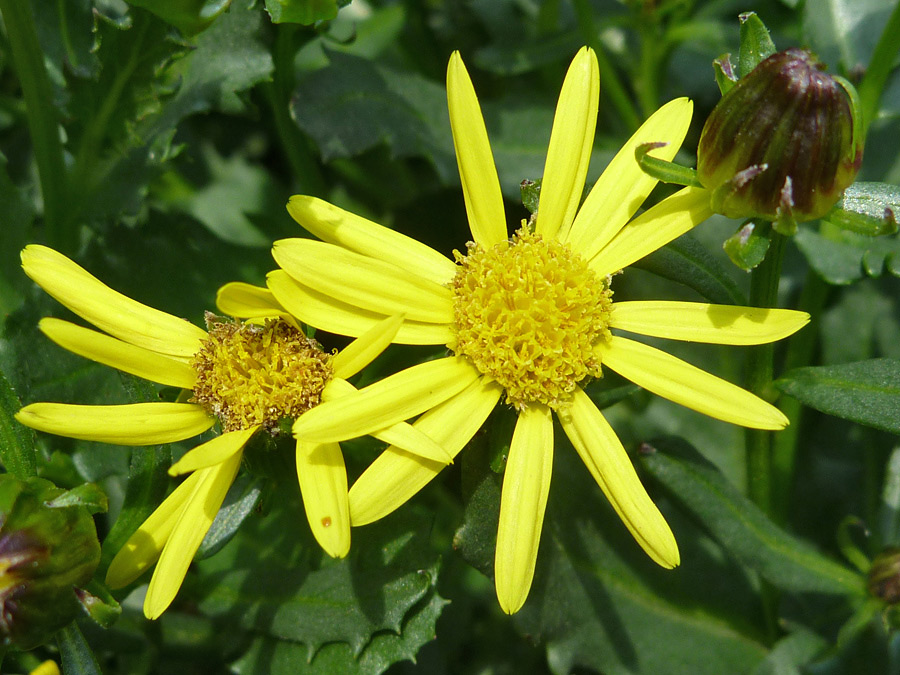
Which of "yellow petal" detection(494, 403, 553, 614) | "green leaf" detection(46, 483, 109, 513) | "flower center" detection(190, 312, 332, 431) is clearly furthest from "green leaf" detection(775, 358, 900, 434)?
"green leaf" detection(46, 483, 109, 513)

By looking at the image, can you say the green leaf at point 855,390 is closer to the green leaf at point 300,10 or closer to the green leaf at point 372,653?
the green leaf at point 372,653

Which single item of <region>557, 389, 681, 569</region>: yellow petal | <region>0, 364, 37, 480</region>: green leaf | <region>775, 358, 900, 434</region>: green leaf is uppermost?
<region>775, 358, 900, 434</region>: green leaf

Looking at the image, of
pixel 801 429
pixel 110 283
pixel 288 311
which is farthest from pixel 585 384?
pixel 110 283

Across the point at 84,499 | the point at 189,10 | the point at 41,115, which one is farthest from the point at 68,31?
the point at 84,499

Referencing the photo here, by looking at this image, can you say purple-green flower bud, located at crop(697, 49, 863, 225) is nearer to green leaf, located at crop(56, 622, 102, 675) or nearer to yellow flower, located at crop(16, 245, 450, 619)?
yellow flower, located at crop(16, 245, 450, 619)

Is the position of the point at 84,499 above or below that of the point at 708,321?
below

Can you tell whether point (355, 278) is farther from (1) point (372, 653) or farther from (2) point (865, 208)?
(2) point (865, 208)

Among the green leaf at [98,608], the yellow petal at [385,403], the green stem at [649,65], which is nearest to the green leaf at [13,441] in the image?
the green leaf at [98,608]
